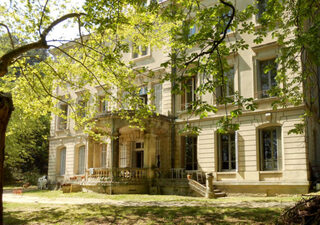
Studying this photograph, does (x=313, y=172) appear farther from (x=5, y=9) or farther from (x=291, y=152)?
(x=5, y=9)

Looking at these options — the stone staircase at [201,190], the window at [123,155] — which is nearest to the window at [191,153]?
the stone staircase at [201,190]

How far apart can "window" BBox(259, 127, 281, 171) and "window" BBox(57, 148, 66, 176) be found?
1712cm

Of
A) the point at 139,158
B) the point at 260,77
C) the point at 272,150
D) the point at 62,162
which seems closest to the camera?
the point at 272,150

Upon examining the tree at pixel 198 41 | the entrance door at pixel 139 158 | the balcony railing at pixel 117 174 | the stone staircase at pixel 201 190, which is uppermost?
the tree at pixel 198 41

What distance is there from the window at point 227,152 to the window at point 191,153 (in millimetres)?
1737

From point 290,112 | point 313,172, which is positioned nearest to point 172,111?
point 290,112

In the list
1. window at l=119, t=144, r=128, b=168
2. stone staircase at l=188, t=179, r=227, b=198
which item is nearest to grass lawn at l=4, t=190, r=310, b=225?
stone staircase at l=188, t=179, r=227, b=198

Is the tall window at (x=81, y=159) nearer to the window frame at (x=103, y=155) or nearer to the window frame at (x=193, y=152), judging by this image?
the window frame at (x=103, y=155)

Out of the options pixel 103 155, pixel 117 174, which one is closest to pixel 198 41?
pixel 117 174

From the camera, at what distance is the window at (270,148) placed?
15.8 m

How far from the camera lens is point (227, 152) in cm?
1759

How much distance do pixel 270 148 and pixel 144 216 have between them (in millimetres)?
9536

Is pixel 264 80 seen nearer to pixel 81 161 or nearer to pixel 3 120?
pixel 3 120

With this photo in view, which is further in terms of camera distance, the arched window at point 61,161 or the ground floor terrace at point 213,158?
the arched window at point 61,161
